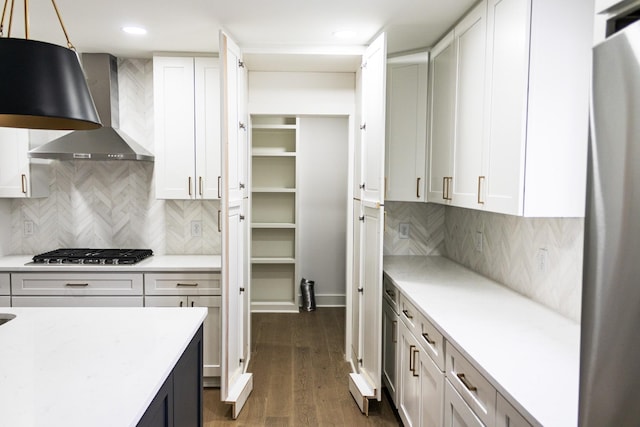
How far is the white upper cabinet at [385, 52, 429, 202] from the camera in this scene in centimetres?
318

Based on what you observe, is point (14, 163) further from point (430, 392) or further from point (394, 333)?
point (430, 392)

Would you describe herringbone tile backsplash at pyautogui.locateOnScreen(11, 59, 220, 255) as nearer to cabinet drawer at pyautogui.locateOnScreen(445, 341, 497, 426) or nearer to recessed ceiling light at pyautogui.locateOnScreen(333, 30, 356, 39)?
recessed ceiling light at pyautogui.locateOnScreen(333, 30, 356, 39)

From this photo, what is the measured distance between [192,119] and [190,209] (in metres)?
0.80

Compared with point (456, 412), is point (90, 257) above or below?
above

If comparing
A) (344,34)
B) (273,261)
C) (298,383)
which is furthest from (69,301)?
(344,34)

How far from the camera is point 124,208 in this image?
12.2 feet

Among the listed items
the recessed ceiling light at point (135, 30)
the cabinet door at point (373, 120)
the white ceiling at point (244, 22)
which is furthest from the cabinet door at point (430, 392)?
the recessed ceiling light at point (135, 30)

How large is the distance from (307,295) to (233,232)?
93.4 inches

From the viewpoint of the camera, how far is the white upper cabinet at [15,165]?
335 centimetres

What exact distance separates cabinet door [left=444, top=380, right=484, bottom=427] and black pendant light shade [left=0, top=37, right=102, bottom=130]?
160 cm

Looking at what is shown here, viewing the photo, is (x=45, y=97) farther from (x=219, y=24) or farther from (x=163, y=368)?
(x=219, y=24)

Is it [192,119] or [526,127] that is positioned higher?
[192,119]

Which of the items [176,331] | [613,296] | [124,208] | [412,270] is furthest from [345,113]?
[613,296]

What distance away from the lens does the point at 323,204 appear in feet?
17.2
